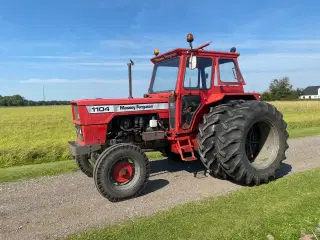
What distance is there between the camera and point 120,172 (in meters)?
5.02

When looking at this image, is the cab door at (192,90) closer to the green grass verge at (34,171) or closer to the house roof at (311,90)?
the green grass verge at (34,171)

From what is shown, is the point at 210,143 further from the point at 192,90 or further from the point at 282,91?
the point at 282,91

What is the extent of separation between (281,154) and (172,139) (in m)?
2.13

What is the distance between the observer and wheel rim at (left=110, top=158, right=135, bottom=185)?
→ 5.02m

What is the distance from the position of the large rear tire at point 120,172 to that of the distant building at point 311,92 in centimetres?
10473

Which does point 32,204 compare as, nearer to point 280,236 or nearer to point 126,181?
point 126,181

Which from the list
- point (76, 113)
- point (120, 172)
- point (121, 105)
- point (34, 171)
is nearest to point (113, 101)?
point (121, 105)

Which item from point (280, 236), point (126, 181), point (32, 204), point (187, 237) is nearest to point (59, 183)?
point (32, 204)

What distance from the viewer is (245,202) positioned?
4414 millimetres

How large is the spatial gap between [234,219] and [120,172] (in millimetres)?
2012

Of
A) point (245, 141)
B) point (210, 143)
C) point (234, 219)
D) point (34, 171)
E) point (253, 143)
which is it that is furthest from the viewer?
point (34, 171)

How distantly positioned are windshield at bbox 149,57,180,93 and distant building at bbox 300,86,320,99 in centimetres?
10320

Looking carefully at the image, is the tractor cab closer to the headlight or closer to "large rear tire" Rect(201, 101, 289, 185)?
"large rear tire" Rect(201, 101, 289, 185)

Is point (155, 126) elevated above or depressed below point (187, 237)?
above
